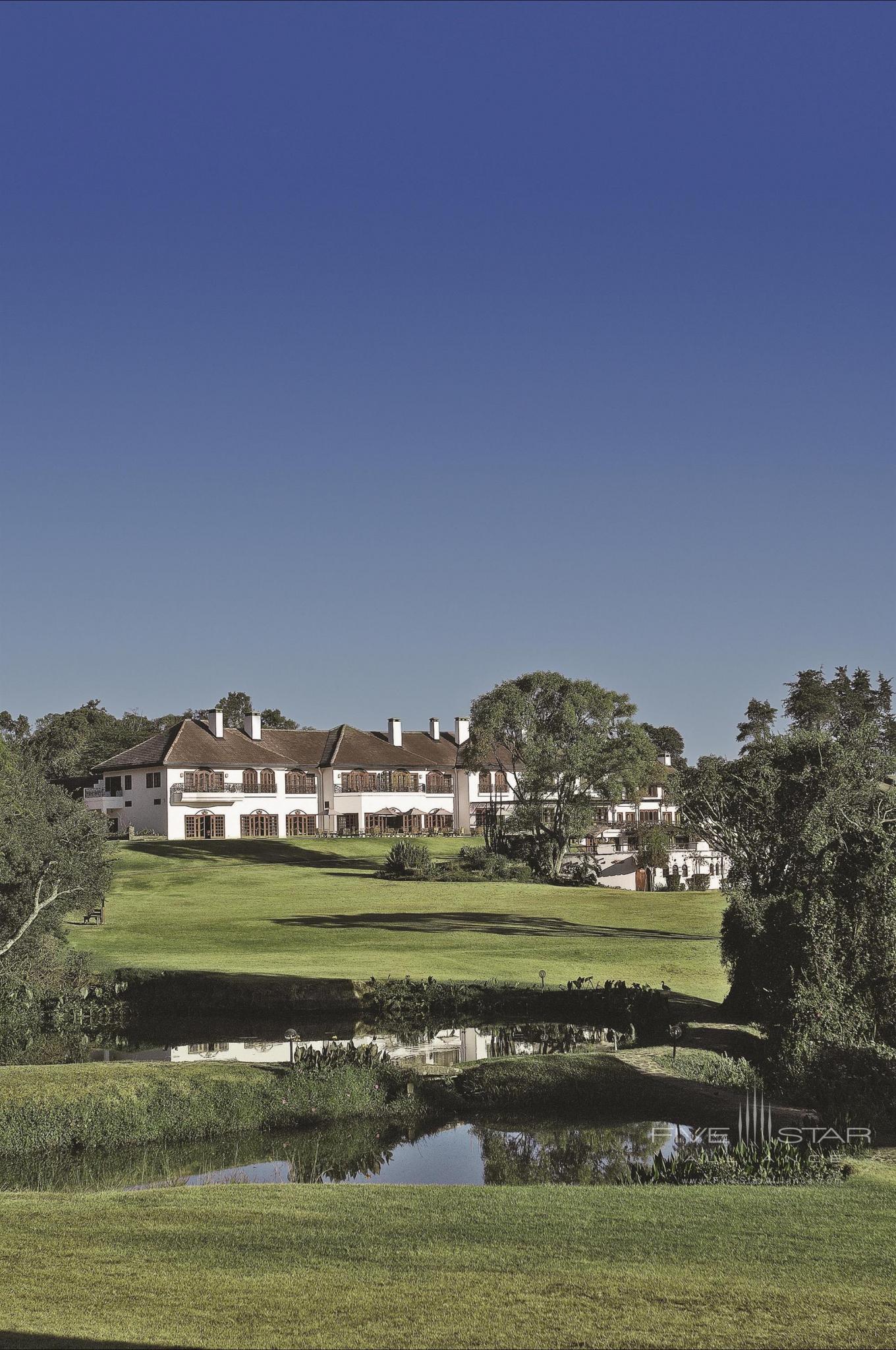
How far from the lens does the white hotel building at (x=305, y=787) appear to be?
87500 mm

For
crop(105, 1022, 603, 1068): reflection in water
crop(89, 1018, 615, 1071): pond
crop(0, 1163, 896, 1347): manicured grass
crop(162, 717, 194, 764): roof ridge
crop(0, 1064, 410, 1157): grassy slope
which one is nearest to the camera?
crop(0, 1163, 896, 1347): manicured grass

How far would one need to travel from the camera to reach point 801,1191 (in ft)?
52.2

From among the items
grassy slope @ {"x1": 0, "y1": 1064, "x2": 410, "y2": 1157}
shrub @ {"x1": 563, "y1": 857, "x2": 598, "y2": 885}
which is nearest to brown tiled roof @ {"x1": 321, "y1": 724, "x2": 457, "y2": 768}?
shrub @ {"x1": 563, "y1": 857, "x2": 598, "y2": 885}

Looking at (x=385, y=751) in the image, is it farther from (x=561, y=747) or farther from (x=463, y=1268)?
(x=463, y=1268)

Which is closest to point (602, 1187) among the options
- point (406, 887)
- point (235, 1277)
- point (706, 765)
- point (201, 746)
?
point (235, 1277)

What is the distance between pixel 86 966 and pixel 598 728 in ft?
130

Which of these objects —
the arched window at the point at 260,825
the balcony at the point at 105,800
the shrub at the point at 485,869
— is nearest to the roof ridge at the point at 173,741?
the balcony at the point at 105,800

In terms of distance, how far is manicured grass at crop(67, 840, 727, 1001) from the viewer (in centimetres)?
4015

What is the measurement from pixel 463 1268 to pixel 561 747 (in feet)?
196

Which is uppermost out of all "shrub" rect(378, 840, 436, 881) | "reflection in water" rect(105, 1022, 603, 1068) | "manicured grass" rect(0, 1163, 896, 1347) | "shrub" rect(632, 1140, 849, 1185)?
"shrub" rect(378, 840, 436, 881)

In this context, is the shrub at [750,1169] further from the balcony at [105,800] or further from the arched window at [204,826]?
the balcony at [105,800]

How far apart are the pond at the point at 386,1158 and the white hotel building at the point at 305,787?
55402mm

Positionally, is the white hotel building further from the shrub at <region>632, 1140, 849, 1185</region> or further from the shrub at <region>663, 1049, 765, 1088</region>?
the shrub at <region>632, 1140, 849, 1185</region>

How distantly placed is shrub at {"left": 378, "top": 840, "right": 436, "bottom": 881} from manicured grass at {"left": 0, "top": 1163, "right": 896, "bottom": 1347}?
164 feet
